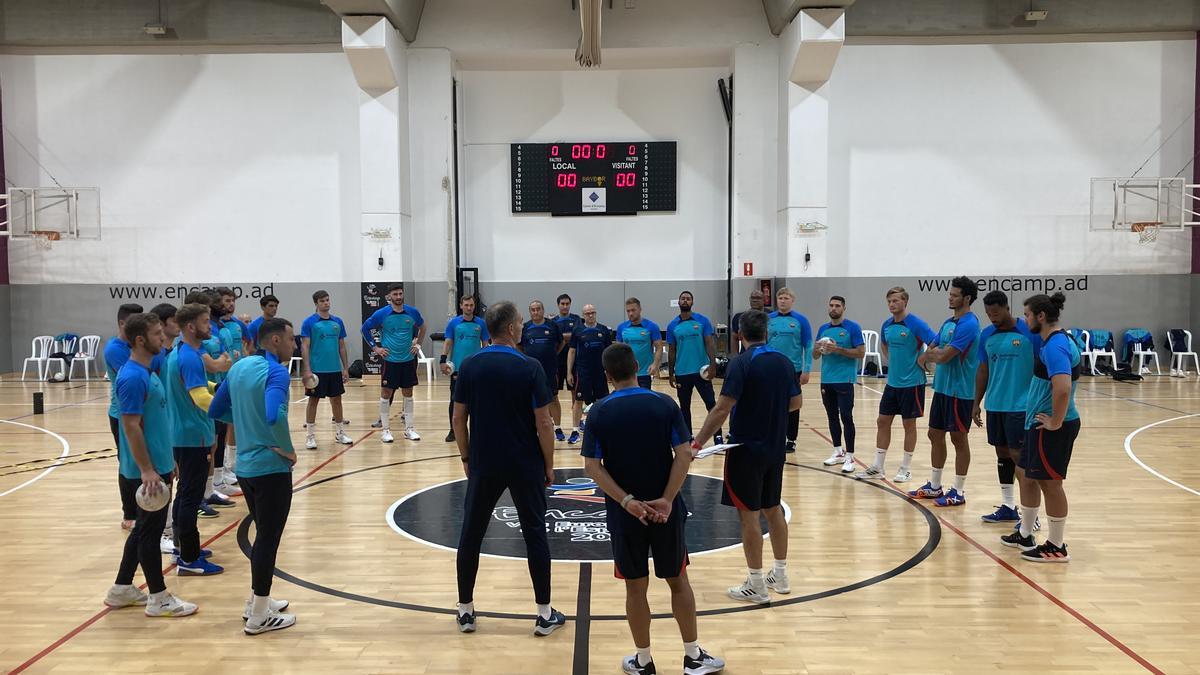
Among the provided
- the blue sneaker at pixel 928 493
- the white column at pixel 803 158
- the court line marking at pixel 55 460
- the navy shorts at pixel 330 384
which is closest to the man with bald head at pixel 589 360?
the navy shorts at pixel 330 384

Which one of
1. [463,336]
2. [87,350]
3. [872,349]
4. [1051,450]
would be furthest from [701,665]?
[87,350]

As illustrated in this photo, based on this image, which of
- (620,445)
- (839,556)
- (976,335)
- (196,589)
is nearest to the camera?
(620,445)

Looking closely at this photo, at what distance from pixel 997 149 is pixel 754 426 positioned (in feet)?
51.8

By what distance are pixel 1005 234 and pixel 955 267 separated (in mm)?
1272

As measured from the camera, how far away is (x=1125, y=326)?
1839 cm

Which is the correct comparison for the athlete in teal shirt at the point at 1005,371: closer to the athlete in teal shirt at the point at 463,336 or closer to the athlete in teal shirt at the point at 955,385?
the athlete in teal shirt at the point at 955,385

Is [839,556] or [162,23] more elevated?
[162,23]

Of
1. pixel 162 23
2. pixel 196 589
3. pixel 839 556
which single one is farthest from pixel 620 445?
pixel 162 23

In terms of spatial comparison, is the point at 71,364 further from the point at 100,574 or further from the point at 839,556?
the point at 839,556

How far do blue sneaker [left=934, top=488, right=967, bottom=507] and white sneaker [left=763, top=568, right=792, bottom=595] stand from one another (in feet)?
8.98

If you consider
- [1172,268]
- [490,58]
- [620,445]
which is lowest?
[620,445]

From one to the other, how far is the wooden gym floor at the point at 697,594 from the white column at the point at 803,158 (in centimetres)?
921

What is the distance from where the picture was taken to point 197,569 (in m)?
5.88

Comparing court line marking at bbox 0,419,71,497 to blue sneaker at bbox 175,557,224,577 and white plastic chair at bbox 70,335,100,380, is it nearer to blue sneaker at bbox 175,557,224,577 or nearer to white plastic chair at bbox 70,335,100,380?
blue sneaker at bbox 175,557,224,577
